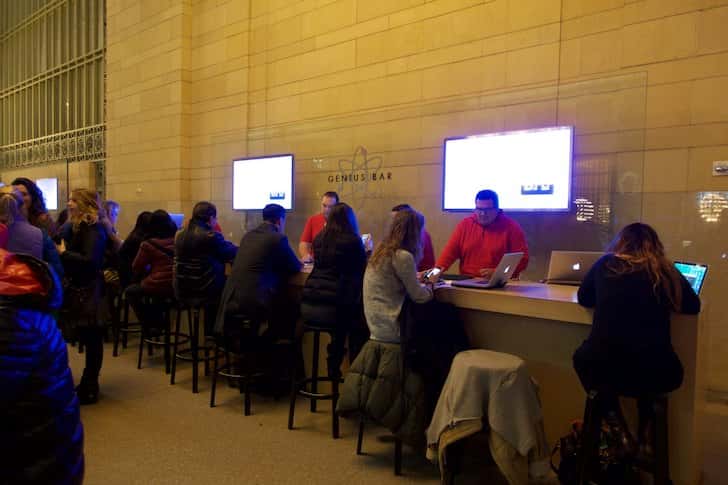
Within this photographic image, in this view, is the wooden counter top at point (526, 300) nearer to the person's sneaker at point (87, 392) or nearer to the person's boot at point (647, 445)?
the person's boot at point (647, 445)

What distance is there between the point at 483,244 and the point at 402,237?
140 cm

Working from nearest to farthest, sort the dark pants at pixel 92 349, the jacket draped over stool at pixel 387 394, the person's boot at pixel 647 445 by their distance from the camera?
the person's boot at pixel 647 445 < the jacket draped over stool at pixel 387 394 < the dark pants at pixel 92 349

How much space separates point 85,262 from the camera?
11.6 feet

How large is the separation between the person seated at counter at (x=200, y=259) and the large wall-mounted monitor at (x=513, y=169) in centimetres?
205

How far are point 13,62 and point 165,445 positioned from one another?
13.1 meters

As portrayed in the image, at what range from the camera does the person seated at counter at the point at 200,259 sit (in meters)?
3.84

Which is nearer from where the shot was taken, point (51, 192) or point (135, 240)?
point (135, 240)

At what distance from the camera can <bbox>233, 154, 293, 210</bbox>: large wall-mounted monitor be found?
20.2ft

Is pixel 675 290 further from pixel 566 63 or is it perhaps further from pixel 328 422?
pixel 566 63

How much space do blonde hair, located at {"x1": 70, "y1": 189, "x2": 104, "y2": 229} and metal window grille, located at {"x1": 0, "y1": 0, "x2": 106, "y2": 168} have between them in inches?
275

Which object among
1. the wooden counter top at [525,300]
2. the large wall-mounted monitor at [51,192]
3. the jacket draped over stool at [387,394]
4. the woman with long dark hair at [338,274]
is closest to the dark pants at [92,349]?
the woman with long dark hair at [338,274]

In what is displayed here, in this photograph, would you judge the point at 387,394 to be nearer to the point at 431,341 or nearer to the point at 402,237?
the point at 431,341

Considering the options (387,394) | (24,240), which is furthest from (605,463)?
(24,240)

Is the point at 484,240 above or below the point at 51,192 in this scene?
below
